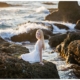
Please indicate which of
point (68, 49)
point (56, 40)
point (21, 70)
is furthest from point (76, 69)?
point (56, 40)

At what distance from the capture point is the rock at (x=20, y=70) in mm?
5340

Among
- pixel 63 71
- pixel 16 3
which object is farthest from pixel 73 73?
pixel 16 3

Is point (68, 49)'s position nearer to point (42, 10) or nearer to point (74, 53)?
point (74, 53)

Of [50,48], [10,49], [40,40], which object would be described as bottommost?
[50,48]

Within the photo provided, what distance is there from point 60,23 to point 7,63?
717 centimetres

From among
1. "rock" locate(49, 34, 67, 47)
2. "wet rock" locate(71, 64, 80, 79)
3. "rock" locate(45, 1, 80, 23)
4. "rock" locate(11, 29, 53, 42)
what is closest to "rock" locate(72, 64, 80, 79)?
"wet rock" locate(71, 64, 80, 79)

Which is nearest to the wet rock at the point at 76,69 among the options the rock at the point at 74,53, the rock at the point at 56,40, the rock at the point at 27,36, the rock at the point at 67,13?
the rock at the point at 74,53

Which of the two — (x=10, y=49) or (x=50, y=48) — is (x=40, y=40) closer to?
(x=10, y=49)

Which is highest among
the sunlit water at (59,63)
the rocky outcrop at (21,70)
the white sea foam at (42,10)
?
the white sea foam at (42,10)

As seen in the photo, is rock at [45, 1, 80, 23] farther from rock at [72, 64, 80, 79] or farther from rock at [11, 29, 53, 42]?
rock at [72, 64, 80, 79]

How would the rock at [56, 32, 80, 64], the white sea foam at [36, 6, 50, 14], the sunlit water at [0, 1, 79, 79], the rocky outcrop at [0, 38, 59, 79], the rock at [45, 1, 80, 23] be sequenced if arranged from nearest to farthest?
the rocky outcrop at [0, 38, 59, 79], the rock at [56, 32, 80, 64], the sunlit water at [0, 1, 79, 79], the white sea foam at [36, 6, 50, 14], the rock at [45, 1, 80, 23]

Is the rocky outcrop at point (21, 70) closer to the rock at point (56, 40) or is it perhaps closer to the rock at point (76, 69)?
the rock at point (76, 69)

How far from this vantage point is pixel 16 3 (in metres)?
9.41

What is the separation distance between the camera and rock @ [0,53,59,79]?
17.5ft
